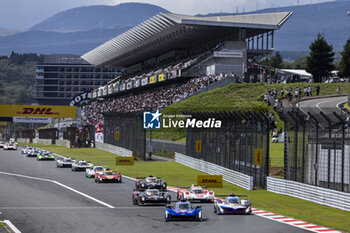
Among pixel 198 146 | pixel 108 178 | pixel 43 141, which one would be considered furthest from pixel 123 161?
pixel 43 141

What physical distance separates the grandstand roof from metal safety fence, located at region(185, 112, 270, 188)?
130ft

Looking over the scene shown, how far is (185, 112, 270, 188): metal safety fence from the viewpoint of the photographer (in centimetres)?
3775

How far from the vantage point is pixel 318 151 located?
103 ft

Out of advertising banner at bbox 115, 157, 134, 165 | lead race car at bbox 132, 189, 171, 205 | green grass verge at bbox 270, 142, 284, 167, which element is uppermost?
green grass verge at bbox 270, 142, 284, 167

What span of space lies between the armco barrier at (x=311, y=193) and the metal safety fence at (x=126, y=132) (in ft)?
107

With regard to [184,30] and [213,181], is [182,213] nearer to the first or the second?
[213,181]

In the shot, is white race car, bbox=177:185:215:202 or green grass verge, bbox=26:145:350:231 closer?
green grass verge, bbox=26:145:350:231

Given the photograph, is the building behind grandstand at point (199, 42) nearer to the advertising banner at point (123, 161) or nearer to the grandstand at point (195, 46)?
the grandstand at point (195, 46)

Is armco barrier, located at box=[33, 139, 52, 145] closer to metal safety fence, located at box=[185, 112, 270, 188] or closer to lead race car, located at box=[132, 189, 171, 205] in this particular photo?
metal safety fence, located at box=[185, 112, 270, 188]

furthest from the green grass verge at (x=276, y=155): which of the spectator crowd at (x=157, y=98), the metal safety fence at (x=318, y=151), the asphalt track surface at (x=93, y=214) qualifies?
the spectator crowd at (x=157, y=98)

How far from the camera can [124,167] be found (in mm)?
57594

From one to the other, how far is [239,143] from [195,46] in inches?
2760

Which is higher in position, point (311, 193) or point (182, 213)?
point (311, 193)

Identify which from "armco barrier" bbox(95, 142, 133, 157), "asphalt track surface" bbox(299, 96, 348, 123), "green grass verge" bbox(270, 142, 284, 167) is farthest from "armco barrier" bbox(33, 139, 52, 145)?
"green grass verge" bbox(270, 142, 284, 167)
